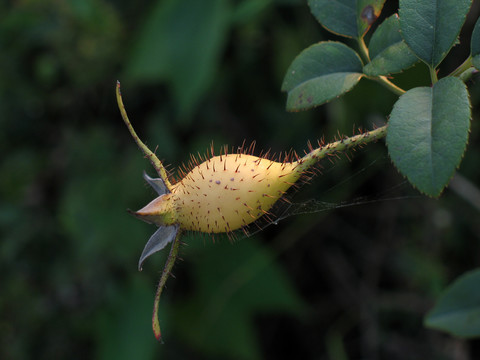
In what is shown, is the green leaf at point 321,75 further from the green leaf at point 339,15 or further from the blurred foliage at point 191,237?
the blurred foliage at point 191,237

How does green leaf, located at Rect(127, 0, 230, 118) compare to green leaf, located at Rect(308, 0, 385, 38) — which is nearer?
green leaf, located at Rect(308, 0, 385, 38)

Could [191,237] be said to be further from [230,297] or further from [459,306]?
[459,306]

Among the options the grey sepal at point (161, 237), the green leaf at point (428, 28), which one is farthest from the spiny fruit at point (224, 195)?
the green leaf at point (428, 28)

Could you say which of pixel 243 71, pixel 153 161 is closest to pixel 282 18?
pixel 243 71

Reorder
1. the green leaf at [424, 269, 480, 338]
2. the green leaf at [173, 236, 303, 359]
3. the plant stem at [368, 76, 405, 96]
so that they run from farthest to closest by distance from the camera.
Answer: the green leaf at [173, 236, 303, 359] < the green leaf at [424, 269, 480, 338] < the plant stem at [368, 76, 405, 96]

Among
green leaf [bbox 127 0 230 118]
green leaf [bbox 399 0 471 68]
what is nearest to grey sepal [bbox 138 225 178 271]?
green leaf [bbox 399 0 471 68]

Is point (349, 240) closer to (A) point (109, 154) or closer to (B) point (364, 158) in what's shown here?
(B) point (364, 158)

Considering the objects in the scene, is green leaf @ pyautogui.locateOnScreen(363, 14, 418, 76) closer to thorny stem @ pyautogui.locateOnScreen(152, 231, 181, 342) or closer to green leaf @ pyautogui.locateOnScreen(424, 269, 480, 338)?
thorny stem @ pyautogui.locateOnScreen(152, 231, 181, 342)
